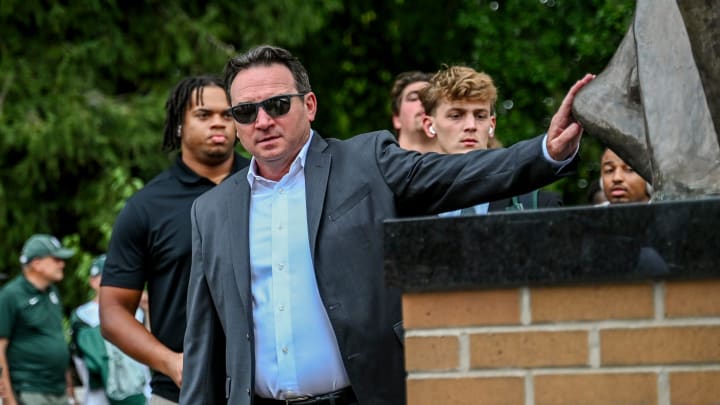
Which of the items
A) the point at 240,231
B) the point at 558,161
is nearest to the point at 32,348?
the point at 240,231

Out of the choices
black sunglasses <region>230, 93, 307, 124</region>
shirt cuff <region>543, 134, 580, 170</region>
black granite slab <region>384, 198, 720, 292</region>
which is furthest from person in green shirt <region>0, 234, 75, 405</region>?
black granite slab <region>384, 198, 720, 292</region>

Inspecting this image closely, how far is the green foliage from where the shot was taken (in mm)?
17938

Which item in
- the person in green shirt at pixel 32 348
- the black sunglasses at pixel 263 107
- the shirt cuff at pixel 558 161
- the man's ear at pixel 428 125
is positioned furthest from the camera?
the person in green shirt at pixel 32 348

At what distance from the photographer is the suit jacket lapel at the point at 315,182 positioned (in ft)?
13.6

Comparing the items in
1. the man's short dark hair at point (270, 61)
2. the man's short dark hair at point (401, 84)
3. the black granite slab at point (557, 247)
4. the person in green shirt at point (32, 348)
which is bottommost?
the person in green shirt at point (32, 348)

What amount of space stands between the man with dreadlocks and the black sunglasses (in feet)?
4.93

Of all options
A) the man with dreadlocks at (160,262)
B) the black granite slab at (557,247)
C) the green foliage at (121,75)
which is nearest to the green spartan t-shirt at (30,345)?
the man with dreadlocks at (160,262)

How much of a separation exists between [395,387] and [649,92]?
1.11 metres

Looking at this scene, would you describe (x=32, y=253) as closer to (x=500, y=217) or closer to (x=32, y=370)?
(x=32, y=370)

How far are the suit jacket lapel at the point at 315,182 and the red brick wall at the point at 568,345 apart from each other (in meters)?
0.94

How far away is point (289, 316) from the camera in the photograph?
4172 millimetres

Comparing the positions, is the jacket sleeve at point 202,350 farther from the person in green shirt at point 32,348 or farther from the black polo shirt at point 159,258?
the person in green shirt at point 32,348

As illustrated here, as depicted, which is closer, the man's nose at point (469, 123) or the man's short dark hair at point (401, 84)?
the man's nose at point (469, 123)

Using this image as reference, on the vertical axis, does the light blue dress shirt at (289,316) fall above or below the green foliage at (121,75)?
below
